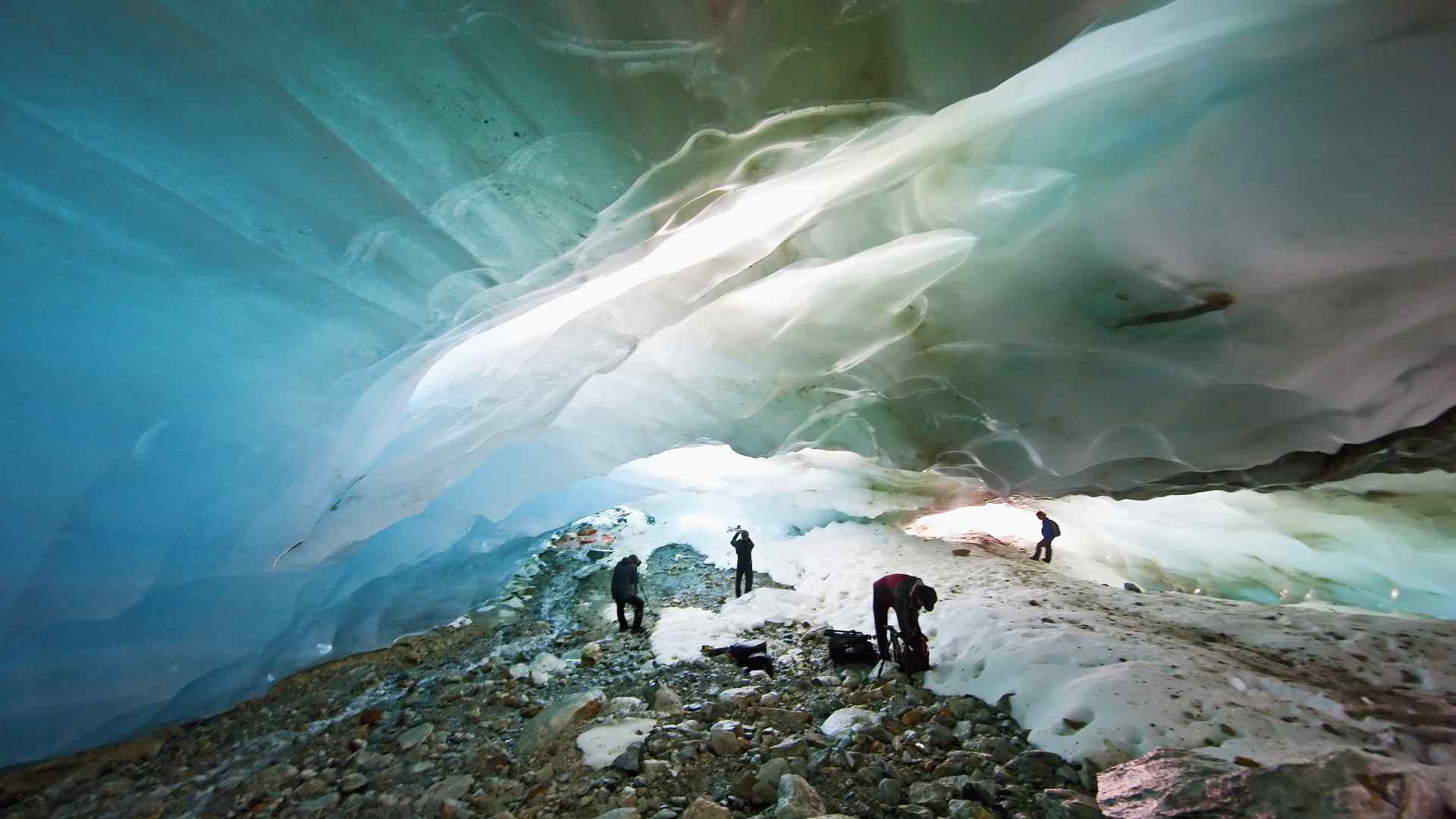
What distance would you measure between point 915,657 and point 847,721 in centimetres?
111

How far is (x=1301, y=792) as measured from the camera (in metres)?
1.85

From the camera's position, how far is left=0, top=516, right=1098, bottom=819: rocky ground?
2518 mm

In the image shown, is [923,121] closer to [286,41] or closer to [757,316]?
[757,316]

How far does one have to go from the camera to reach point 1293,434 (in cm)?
485

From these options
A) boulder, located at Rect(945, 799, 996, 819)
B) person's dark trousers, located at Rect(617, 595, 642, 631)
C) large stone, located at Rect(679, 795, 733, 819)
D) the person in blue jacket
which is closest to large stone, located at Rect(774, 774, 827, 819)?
large stone, located at Rect(679, 795, 733, 819)

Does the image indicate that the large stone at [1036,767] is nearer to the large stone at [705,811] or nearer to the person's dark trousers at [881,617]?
the large stone at [705,811]

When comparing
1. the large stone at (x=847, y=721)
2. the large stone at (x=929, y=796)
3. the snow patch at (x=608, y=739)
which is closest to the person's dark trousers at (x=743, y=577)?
the snow patch at (x=608, y=739)

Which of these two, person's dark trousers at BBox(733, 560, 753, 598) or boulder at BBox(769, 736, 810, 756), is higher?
person's dark trousers at BBox(733, 560, 753, 598)

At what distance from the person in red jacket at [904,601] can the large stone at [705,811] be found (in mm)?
2006

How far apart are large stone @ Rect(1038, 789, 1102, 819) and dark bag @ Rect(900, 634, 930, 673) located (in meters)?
1.65

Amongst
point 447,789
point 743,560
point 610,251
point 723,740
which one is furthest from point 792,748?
point 743,560

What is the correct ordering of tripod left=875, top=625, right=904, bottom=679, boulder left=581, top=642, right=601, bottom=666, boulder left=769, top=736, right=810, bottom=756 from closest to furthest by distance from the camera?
1. boulder left=769, top=736, right=810, bottom=756
2. tripod left=875, top=625, right=904, bottom=679
3. boulder left=581, top=642, right=601, bottom=666

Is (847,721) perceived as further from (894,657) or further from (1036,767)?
(894,657)

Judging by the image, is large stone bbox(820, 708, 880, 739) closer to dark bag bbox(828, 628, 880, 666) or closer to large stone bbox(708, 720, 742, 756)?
large stone bbox(708, 720, 742, 756)
